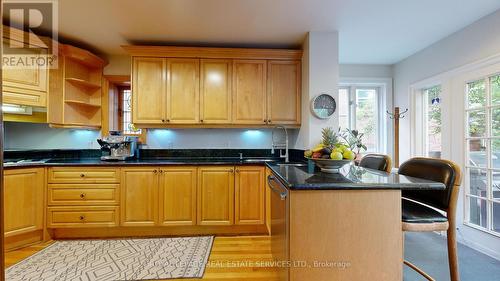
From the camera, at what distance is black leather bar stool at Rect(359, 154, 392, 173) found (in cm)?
212

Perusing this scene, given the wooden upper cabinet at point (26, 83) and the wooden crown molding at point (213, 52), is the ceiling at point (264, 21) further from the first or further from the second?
the wooden upper cabinet at point (26, 83)

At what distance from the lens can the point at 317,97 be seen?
285cm

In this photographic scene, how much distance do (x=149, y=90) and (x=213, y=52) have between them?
0.96 m

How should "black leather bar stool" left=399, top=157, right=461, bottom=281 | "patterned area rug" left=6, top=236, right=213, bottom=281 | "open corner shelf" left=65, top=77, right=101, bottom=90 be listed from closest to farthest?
"black leather bar stool" left=399, top=157, right=461, bottom=281 < "patterned area rug" left=6, top=236, right=213, bottom=281 < "open corner shelf" left=65, top=77, right=101, bottom=90

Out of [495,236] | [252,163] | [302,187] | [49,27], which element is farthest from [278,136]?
[49,27]

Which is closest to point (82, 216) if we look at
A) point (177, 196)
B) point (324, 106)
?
point (177, 196)

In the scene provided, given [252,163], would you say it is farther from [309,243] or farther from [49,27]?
[49,27]

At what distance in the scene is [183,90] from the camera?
10.2 feet

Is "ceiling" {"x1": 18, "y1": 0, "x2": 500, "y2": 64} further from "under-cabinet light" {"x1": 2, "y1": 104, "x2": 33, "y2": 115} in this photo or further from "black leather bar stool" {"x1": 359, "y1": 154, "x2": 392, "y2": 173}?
"black leather bar stool" {"x1": 359, "y1": 154, "x2": 392, "y2": 173}

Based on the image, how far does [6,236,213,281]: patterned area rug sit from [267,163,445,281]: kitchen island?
113cm

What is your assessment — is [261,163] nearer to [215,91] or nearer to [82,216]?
[215,91]

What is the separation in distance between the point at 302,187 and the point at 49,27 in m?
3.30

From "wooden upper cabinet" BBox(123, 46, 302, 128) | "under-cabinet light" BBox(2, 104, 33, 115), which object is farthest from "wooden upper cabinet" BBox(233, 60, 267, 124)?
"under-cabinet light" BBox(2, 104, 33, 115)

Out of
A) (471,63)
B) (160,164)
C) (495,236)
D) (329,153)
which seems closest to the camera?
(329,153)
